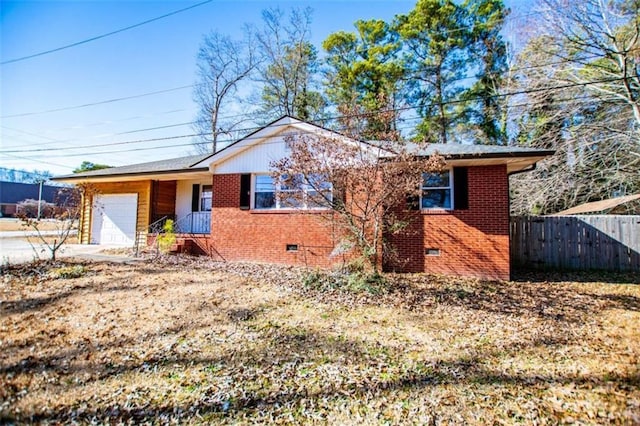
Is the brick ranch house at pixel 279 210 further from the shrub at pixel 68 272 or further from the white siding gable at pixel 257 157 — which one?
the shrub at pixel 68 272

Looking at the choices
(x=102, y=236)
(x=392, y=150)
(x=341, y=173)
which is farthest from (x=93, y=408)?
(x=102, y=236)

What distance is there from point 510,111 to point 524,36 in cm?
338

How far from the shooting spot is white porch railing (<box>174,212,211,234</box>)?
12734mm

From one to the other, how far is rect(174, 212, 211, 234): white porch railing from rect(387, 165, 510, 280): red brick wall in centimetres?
799

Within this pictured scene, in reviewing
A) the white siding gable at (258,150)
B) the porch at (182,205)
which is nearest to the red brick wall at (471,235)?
the white siding gable at (258,150)

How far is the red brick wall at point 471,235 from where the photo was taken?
8391 mm

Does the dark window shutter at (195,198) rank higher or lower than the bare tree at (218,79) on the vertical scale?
lower

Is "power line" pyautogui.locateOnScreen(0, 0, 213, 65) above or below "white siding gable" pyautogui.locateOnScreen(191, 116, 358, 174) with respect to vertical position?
above

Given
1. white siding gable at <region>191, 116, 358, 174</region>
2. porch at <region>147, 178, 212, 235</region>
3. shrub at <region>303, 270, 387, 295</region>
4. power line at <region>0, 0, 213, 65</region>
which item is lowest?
shrub at <region>303, 270, 387, 295</region>

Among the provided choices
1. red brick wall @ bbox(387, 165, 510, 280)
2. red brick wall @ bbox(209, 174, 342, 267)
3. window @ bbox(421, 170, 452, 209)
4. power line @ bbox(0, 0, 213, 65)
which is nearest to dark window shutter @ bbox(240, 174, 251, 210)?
red brick wall @ bbox(209, 174, 342, 267)

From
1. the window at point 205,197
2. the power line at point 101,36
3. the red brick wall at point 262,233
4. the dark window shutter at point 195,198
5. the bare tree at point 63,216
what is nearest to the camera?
the power line at point 101,36

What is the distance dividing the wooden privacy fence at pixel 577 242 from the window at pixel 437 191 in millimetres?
3563

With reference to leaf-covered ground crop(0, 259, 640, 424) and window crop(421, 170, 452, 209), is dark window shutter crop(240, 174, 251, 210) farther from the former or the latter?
window crop(421, 170, 452, 209)

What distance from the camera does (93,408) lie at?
2.96 meters
